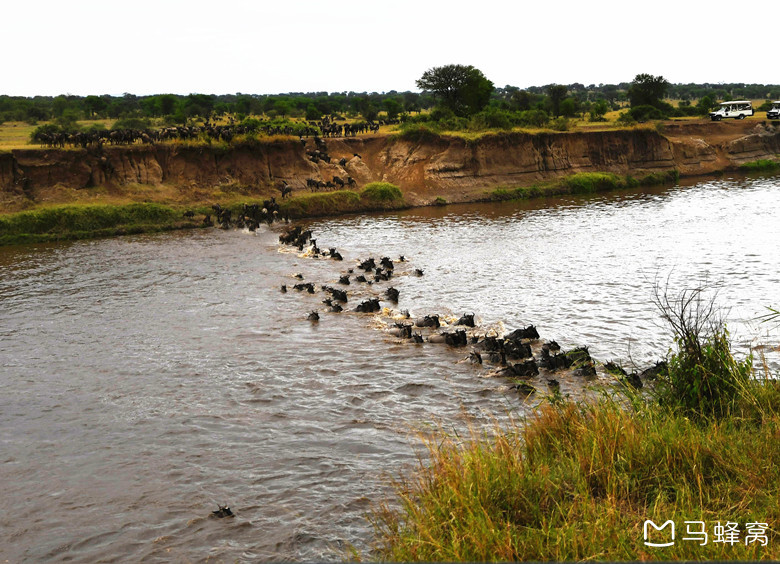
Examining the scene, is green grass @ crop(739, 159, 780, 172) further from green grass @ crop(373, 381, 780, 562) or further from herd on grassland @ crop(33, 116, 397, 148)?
green grass @ crop(373, 381, 780, 562)

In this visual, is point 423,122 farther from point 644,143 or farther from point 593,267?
point 593,267

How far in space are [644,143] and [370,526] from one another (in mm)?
50130

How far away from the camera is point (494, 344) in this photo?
13.9 m

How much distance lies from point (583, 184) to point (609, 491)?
4272 cm

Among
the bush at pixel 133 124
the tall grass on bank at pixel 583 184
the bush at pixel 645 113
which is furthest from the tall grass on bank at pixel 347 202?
the bush at pixel 645 113

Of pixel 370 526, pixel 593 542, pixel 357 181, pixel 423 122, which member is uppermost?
pixel 423 122

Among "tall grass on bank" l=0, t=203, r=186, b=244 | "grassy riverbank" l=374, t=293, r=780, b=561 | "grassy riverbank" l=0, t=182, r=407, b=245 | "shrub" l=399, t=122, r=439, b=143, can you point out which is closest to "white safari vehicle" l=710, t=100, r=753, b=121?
"shrub" l=399, t=122, r=439, b=143

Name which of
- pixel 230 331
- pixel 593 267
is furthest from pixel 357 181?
pixel 230 331

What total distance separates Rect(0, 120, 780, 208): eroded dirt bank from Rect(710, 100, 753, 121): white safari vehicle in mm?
1767

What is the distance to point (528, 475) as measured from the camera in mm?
6566

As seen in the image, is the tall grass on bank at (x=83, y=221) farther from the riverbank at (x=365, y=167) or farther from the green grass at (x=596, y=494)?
the green grass at (x=596, y=494)

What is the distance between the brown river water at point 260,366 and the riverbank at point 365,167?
6.56 metres

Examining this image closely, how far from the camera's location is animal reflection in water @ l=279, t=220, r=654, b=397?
40.1 feet

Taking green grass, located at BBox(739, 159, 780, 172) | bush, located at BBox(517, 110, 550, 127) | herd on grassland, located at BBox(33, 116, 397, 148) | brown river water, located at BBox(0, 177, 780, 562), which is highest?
bush, located at BBox(517, 110, 550, 127)
